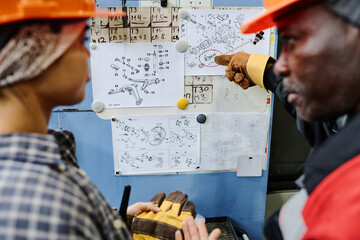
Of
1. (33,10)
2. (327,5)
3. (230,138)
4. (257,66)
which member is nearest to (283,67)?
(327,5)

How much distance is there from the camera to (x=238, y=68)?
1.07m

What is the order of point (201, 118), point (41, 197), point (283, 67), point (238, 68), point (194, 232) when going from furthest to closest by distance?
point (201, 118) → point (238, 68) → point (194, 232) → point (283, 67) → point (41, 197)

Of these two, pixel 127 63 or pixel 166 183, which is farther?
pixel 166 183

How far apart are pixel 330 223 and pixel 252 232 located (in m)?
1.04

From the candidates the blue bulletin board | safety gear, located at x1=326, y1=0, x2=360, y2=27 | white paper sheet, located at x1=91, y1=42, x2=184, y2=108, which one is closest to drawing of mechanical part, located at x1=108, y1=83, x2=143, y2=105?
white paper sheet, located at x1=91, y1=42, x2=184, y2=108

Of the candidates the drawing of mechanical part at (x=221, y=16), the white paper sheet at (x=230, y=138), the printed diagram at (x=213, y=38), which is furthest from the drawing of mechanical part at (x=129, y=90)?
the drawing of mechanical part at (x=221, y=16)

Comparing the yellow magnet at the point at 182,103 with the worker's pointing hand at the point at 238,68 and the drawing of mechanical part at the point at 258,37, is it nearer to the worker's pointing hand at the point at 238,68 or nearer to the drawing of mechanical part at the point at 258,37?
the worker's pointing hand at the point at 238,68

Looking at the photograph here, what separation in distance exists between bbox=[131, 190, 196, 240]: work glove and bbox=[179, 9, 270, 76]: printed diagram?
579mm

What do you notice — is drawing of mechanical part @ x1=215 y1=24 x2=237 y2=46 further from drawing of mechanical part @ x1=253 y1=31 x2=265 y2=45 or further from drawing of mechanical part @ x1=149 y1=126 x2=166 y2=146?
drawing of mechanical part @ x1=149 y1=126 x2=166 y2=146

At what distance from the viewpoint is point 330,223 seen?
437 millimetres

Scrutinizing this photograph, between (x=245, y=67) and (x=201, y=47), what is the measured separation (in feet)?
0.72

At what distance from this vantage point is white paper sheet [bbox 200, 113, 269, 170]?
4.00 feet

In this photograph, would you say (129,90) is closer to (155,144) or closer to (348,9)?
(155,144)

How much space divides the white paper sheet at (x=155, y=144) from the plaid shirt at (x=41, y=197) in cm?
68
